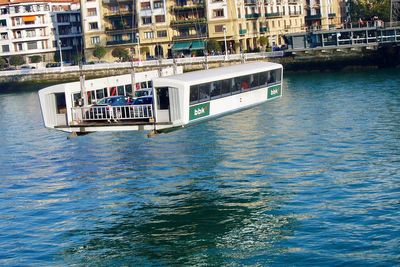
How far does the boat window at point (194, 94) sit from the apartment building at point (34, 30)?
99642 millimetres

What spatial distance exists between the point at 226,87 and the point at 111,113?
5.48 metres

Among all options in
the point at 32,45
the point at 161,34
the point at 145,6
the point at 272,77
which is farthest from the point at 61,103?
the point at 32,45

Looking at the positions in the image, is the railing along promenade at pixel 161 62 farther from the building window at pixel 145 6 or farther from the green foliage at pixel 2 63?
the green foliage at pixel 2 63

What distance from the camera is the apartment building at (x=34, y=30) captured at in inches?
5344

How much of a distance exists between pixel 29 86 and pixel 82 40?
799 inches

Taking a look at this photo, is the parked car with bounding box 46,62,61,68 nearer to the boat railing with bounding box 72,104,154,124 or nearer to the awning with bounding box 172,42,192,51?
the awning with bounding box 172,42,192,51

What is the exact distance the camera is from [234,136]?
176ft

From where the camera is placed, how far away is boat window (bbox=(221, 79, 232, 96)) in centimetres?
3941

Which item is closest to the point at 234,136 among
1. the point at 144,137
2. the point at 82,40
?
the point at 144,137

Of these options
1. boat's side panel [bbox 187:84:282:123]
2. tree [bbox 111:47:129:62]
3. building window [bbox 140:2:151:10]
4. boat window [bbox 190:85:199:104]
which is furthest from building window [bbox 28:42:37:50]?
boat window [bbox 190:85:199:104]

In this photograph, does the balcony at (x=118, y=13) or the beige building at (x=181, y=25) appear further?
the balcony at (x=118, y=13)

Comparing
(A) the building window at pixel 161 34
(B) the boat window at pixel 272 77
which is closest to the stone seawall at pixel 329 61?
(A) the building window at pixel 161 34

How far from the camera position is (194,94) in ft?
121

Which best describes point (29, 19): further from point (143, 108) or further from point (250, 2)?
point (143, 108)
